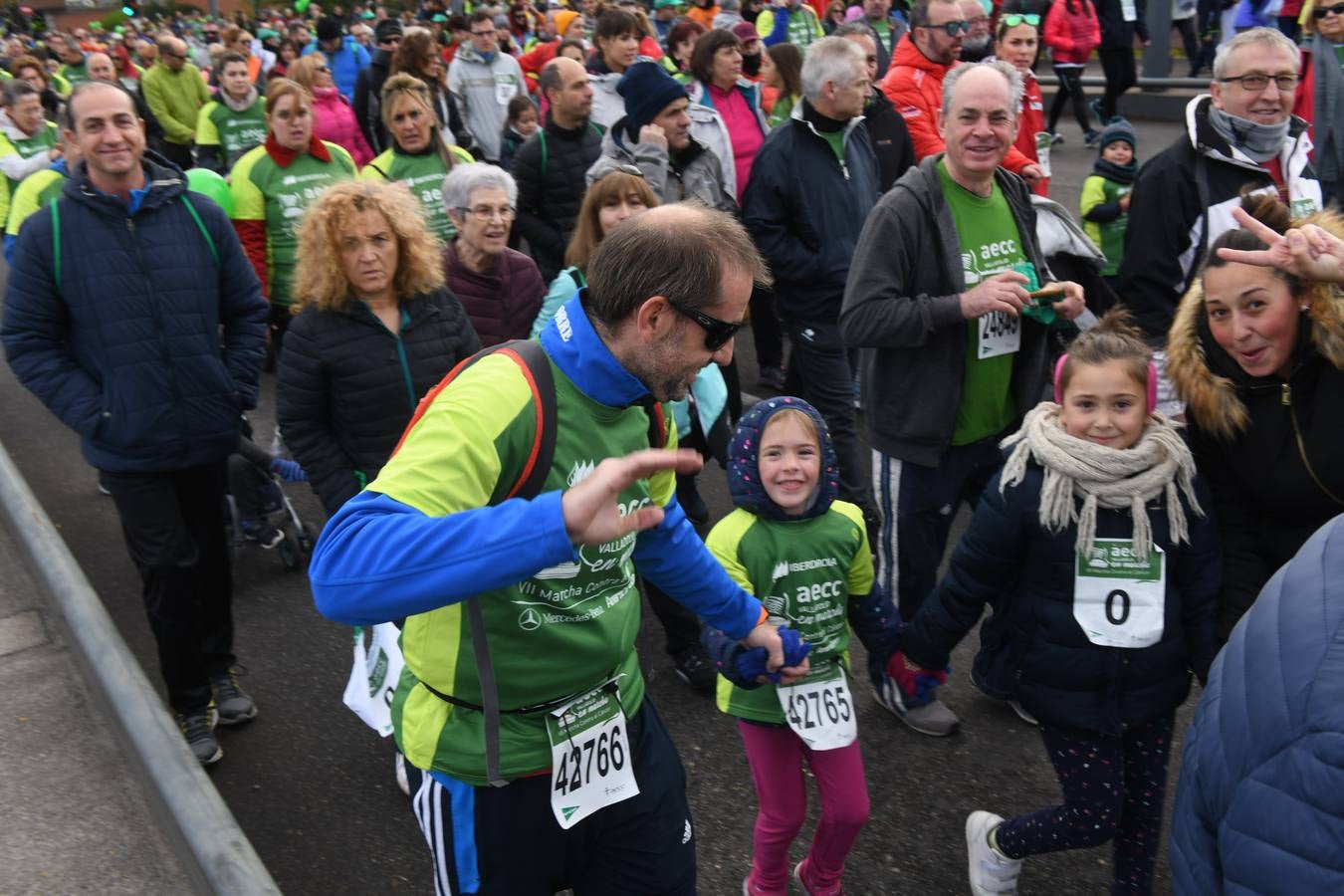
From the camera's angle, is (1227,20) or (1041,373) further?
(1227,20)

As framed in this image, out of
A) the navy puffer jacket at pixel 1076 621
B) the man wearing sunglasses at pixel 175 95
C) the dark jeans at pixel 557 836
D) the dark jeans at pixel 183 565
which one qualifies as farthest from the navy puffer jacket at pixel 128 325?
the man wearing sunglasses at pixel 175 95

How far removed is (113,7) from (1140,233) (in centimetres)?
7327

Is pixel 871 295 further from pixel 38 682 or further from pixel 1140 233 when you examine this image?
pixel 38 682

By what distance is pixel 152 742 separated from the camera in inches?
146

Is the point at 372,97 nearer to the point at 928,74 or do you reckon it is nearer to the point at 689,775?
the point at 928,74

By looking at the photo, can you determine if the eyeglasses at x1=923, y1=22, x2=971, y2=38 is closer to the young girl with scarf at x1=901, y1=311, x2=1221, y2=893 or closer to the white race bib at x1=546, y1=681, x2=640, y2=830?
the young girl with scarf at x1=901, y1=311, x2=1221, y2=893

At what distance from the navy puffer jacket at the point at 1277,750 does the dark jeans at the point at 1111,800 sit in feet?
4.77

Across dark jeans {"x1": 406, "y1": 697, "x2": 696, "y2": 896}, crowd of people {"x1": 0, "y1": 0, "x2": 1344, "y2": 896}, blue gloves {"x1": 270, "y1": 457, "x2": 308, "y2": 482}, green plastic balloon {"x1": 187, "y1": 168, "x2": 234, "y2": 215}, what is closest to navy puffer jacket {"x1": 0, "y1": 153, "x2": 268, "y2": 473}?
crowd of people {"x1": 0, "y1": 0, "x2": 1344, "y2": 896}

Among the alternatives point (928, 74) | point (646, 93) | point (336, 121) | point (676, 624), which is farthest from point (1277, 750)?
point (336, 121)

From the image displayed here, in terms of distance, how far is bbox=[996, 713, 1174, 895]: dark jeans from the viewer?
10.5 feet

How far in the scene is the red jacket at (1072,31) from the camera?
13.8m

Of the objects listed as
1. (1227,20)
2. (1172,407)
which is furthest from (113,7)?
(1172,407)

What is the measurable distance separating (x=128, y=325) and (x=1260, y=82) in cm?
390

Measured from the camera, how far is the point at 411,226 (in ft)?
13.6
